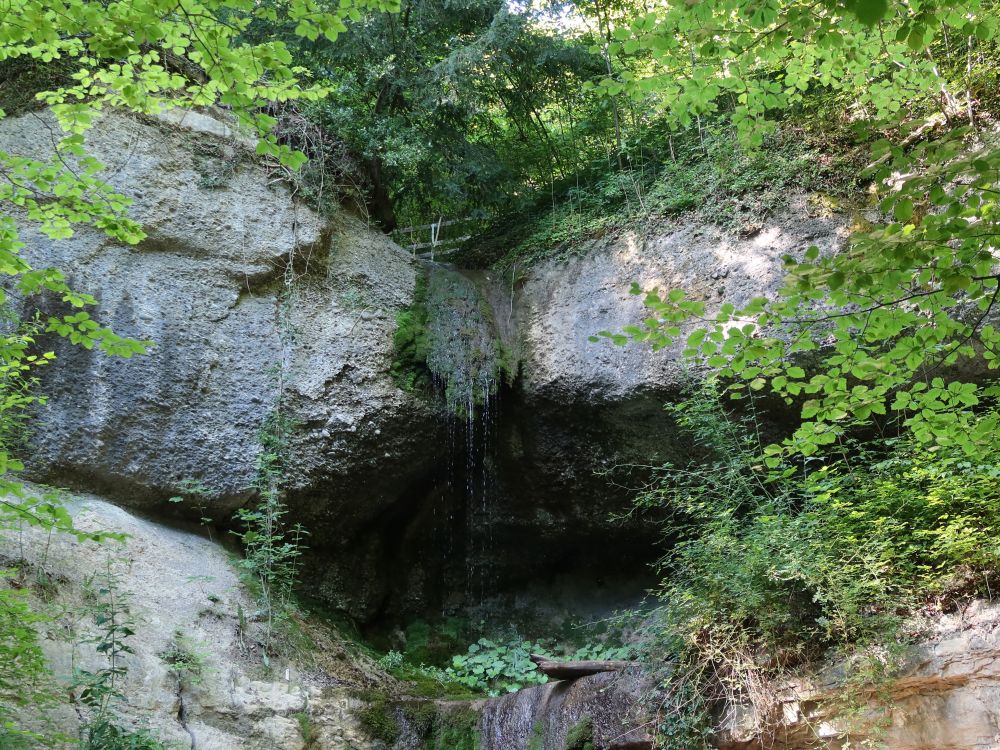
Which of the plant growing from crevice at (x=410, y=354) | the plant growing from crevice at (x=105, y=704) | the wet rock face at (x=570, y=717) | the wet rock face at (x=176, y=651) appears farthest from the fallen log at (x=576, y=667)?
the plant growing from crevice at (x=410, y=354)

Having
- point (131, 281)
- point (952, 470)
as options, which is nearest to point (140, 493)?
point (131, 281)

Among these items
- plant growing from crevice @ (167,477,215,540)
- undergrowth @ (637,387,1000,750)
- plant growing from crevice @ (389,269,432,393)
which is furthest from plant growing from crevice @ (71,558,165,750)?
plant growing from crevice @ (389,269,432,393)

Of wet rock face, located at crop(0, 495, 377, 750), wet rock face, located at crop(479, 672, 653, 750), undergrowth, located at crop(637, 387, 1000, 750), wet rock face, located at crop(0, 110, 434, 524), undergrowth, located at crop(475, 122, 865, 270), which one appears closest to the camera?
undergrowth, located at crop(637, 387, 1000, 750)

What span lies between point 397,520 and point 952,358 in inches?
244

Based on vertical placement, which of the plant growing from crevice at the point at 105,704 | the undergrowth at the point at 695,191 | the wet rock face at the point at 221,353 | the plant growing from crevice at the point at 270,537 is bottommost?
the plant growing from crevice at the point at 105,704

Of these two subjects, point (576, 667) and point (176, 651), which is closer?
point (176, 651)

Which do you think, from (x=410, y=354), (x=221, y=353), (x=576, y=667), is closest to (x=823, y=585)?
(x=576, y=667)

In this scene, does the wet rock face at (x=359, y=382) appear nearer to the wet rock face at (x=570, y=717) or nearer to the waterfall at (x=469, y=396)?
the waterfall at (x=469, y=396)

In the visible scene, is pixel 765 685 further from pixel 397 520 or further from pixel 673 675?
pixel 397 520

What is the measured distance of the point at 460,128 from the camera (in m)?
9.41

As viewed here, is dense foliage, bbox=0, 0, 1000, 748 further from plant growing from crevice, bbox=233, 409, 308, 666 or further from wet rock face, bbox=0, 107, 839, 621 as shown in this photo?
wet rock face, bbox=0, 107, 839, 621

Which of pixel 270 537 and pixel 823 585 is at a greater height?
pixel 270 537

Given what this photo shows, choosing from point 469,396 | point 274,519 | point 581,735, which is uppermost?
point 469,396

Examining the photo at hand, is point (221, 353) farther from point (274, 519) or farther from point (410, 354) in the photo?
point (410, 354)
